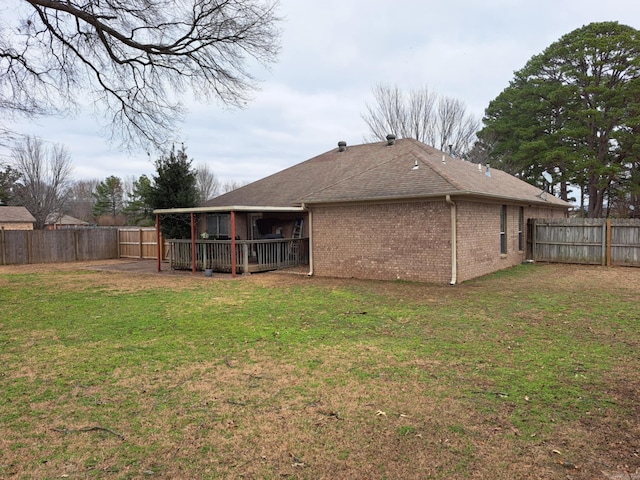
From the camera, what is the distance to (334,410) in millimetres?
3738

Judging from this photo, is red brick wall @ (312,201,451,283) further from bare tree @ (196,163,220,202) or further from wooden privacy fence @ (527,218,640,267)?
bare tree @ (196,163,220,202)

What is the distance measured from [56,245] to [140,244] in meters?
3.80

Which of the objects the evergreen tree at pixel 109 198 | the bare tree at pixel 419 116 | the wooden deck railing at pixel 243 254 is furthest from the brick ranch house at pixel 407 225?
the evergreen tree at pixel 109 198

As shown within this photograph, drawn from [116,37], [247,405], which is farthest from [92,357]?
[116,37]

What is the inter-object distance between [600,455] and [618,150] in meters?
30.8

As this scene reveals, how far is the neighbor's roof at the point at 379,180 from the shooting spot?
1194 cm

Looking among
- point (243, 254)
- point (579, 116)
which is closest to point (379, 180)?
point (243, 254)

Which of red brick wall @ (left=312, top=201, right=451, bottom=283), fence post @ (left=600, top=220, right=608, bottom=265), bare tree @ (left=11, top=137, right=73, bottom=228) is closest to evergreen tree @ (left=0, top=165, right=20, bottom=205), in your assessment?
bare tree @ (left=11, top=137, right=73, bottom=228)

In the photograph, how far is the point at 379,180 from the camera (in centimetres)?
1324

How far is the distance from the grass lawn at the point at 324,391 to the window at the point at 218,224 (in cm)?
834

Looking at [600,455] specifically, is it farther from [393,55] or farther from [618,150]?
[618,150]

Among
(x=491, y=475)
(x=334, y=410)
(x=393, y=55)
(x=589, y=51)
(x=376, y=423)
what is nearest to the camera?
(x=491, y=475)

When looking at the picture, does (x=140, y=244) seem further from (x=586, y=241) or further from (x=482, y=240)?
(x=586, y=241)

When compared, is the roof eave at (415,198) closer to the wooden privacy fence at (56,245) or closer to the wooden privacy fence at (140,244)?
the wooden privacy fence at (140,244)
